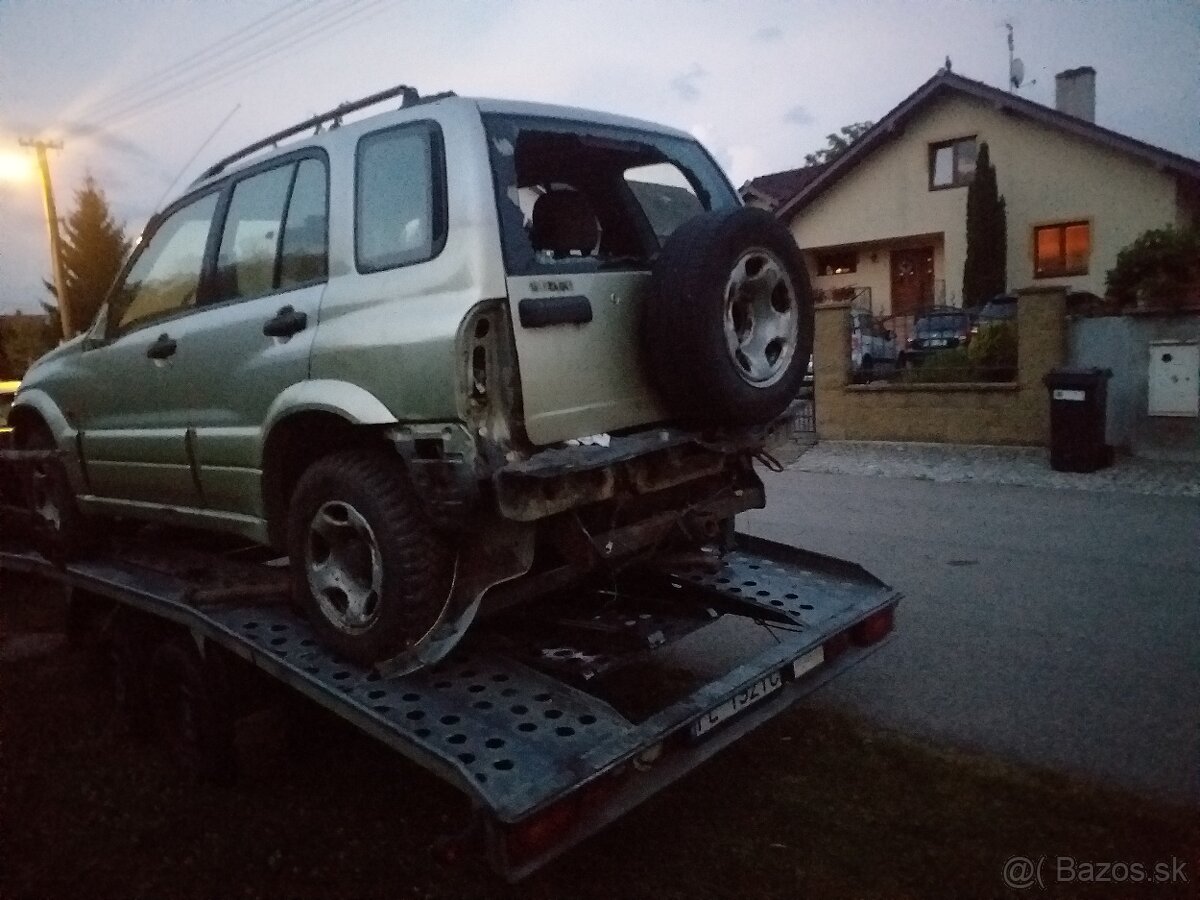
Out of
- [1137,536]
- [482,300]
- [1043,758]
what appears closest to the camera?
[482,300]

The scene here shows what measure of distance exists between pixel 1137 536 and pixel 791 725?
13.8 feet

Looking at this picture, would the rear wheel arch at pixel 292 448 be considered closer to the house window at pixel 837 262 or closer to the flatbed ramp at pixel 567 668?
the flatbed ramp at pixel 567 668

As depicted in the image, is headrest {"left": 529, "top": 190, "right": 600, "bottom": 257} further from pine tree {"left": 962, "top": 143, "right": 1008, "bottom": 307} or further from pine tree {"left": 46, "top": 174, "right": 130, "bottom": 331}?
pine tree {"left": 46, "top": 174, "right": 130, "bottom": 331}

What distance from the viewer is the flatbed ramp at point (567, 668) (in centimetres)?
Result: 247

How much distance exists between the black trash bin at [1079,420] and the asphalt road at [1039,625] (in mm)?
987

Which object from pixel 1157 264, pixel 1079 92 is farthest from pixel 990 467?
pixel 1079 92

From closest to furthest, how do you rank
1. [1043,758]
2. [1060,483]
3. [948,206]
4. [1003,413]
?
[1043,758], [1060,483], [1003,413], [948,206]

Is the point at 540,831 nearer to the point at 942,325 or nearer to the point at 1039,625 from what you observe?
the point at 1039,625

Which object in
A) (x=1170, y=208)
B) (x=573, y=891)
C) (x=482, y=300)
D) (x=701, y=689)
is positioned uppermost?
(x=1170, y=208)

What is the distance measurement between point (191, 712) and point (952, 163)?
2392 centimetres

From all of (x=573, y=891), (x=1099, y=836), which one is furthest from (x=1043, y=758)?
(x=573, y=891)

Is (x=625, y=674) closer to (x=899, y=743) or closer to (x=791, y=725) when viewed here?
(x=791, y=725)

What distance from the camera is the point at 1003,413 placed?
10.3m

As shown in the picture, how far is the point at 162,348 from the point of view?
416cm
